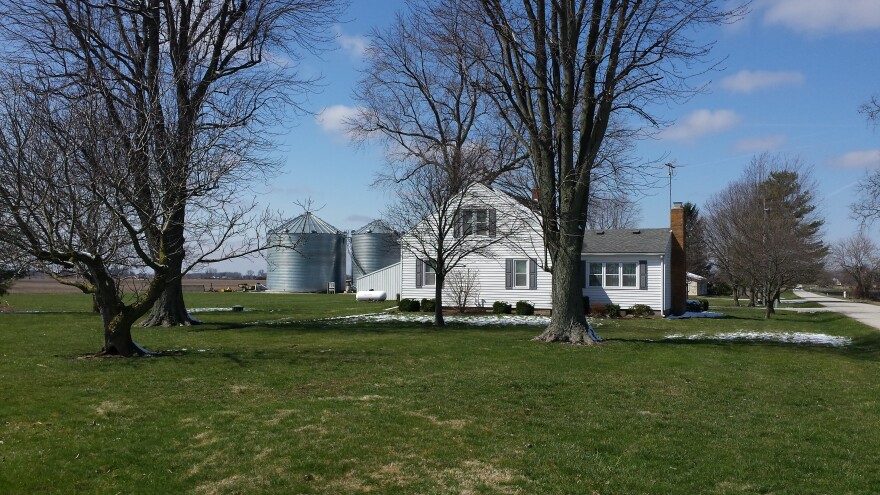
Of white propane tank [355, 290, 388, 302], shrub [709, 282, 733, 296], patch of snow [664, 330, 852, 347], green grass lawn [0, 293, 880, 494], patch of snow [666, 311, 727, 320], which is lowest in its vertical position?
green grass lawn [0, 293, 880, 494]

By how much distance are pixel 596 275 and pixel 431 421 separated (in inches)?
1053

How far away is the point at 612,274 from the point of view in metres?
34.5

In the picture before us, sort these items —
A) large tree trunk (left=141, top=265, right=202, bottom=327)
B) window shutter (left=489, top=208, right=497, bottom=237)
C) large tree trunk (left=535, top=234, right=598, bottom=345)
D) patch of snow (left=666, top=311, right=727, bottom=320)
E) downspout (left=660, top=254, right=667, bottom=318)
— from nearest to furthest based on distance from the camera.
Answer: large tree trunk (left=535, top=234, right=598, bottom=345)
large tree trunk (left=141, top=265, right=202, bottom=327)
window shutter (left=489, top=208, right=497, bottom=237)
downspout (left=660, top=254, right=667, bottom=318)
patch of snow (left=666, top=311, right=727, bottom=320)

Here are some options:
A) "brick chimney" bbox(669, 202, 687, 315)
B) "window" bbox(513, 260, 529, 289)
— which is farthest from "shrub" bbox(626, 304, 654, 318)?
"window" bbox(513, 260, 529, 289)

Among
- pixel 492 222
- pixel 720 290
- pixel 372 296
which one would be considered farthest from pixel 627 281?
pixel 720 290

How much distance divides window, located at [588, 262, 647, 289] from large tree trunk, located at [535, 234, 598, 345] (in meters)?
15.5

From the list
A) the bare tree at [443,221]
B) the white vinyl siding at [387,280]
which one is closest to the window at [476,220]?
the bare tree at [443,221]

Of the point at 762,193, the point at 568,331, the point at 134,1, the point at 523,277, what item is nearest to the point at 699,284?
the point at 762,193

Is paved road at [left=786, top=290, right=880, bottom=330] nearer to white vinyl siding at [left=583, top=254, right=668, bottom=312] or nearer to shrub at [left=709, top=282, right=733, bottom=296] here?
white vinyl siding at [left=583, top=254, right=668, bottom=312]

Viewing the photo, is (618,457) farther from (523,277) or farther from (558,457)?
(523,277)

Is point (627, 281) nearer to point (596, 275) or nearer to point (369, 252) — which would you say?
point (596, 275)

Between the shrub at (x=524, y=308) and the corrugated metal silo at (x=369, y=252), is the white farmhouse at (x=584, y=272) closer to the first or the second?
the shrub at (x=524, y=308)

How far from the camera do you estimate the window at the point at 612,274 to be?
34406 millimetres

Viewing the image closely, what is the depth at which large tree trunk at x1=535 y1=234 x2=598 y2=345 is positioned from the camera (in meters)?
19.1
